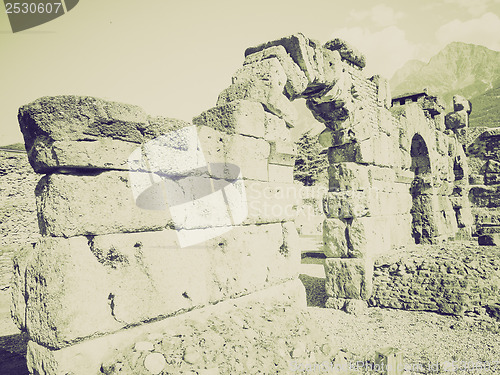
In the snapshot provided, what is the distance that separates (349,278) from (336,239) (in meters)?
0.74

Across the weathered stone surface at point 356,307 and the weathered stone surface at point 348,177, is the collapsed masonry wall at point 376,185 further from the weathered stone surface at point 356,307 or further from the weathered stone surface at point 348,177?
the weathered stone surface at point 356,307

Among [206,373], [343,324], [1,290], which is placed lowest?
[343,324]

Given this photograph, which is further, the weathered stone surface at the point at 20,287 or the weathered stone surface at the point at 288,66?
the weathered stone surface at the point at 288,66

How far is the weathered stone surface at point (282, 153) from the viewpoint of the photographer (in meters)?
4.37

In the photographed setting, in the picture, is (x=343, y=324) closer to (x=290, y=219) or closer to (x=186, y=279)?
(x=290, y=219)

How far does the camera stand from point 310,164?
76.6 ft

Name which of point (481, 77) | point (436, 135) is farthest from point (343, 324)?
point (481, 77)

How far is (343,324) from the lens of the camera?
240 inches

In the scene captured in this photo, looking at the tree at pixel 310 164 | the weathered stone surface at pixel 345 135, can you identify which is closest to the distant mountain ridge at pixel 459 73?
the tree at pixel 310 164

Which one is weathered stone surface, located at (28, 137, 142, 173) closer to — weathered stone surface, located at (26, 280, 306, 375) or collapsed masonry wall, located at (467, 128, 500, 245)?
weathered stone surface, located at (26, 280, 306, 375)

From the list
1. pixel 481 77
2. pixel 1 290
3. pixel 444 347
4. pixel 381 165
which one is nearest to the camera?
pixel 444 347

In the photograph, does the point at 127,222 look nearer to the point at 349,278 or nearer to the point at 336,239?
the point at 336,239

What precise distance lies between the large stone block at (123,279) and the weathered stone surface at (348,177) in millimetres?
3694

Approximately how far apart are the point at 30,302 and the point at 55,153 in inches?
40.6
